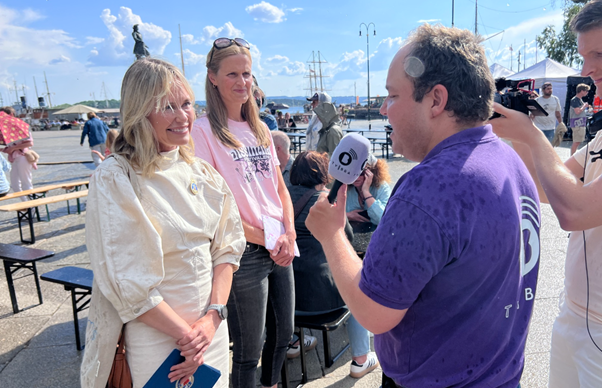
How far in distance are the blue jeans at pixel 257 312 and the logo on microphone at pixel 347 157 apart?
36.5 inches

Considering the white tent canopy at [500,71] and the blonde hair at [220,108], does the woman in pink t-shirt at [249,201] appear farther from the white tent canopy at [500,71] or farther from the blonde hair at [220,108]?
the white tent canopy at [500,71]

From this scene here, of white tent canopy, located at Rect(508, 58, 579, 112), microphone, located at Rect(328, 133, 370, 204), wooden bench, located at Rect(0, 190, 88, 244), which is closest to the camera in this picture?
microphone, located at Rect(328, 133, 370, 204)

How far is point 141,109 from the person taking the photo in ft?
5.47

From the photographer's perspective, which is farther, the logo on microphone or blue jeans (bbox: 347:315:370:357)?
blue jeans (bbox: 347:315:370:357)

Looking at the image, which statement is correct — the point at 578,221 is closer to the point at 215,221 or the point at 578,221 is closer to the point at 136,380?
the point at 215,221

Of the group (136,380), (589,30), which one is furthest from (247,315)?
(589,30)

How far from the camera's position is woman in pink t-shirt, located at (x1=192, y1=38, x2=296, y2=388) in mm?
2170

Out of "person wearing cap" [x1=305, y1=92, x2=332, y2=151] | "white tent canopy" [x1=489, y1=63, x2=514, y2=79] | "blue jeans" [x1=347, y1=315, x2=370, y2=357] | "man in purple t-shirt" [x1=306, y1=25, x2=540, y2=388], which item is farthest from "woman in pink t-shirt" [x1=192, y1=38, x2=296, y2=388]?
"white tent canopy" [x1=489, y1=63, x2=514, y2=79]

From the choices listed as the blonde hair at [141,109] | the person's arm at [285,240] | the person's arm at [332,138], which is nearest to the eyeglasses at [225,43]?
the blonde hair at [141,109]

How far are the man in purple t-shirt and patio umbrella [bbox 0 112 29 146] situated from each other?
7871 mm

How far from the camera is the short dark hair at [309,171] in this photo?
2.92 meters

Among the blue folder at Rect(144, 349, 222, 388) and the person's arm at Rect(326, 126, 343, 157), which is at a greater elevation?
the person's arm at Rect(326, 126, 343, 157)

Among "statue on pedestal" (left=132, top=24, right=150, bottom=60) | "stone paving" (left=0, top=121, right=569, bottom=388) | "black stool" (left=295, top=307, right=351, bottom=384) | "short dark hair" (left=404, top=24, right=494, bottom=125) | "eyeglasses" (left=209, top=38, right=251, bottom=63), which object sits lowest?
"stone paving" (left=0, top=121, right=569, bottom=388)

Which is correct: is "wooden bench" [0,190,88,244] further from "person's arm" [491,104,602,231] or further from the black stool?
"person's arm" [491,104,602,231]
